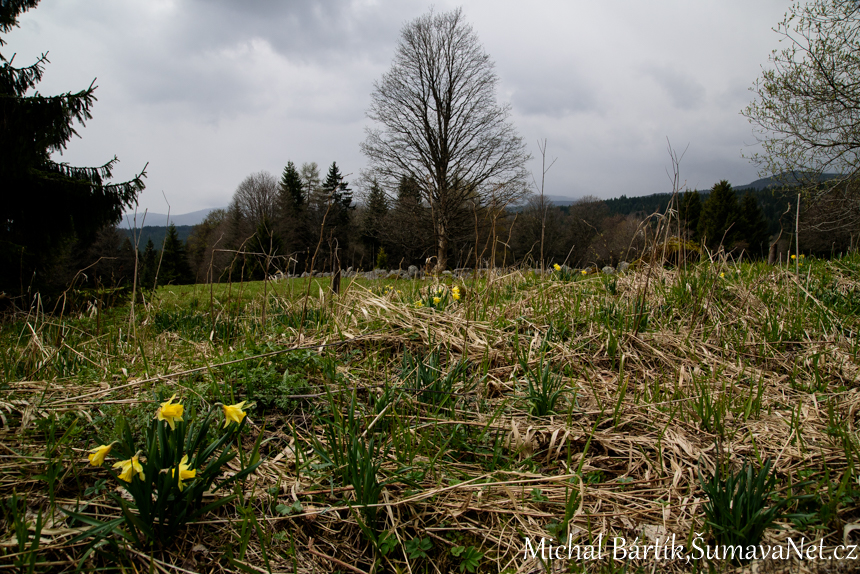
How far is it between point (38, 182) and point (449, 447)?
8558mm

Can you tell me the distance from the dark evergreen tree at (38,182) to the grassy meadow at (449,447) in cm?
571

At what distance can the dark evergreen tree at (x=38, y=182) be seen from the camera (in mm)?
5965

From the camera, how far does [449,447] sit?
5.09 ft

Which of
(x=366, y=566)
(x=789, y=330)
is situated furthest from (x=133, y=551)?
(x=789, y=330)

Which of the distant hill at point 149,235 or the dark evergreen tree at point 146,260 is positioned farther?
the dark evergreen tree at point 146,260

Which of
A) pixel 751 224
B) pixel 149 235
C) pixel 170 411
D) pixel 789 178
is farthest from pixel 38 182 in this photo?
pixel 751 224

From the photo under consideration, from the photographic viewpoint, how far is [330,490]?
1.27 meters

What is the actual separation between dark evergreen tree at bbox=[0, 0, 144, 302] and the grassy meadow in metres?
5.71

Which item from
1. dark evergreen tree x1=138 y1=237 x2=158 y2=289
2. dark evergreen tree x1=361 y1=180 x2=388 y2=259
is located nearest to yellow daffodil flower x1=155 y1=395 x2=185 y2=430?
dark evergreen tree x1=138 y1=237 x2=158 y2=289

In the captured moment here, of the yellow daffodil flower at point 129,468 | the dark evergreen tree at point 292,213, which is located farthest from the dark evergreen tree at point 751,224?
the yellow daffodil flower at point 129,468

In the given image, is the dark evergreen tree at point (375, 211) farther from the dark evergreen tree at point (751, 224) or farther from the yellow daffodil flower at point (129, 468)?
the dark evergreen tree at point (751, 224)

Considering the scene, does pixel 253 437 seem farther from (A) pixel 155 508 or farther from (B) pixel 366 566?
(B) pixel 366 566

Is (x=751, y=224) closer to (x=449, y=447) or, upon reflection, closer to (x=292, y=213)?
(x=292, y=213)

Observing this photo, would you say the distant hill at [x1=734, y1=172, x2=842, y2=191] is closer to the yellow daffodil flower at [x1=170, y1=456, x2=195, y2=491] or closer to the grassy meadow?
the grassy meadow
